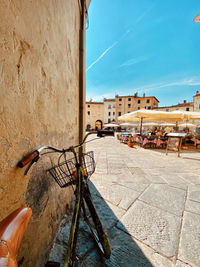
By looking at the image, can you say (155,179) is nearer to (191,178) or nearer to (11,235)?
(191,178)

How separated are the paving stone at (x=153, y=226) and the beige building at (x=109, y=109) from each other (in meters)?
35.0

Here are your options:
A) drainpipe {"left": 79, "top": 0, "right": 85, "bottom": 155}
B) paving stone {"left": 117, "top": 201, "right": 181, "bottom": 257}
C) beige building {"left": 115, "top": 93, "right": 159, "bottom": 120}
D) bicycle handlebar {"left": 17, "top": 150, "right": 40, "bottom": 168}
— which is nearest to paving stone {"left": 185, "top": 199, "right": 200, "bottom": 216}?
paving stone {"left": 117, "top": 201, "right": 181, "bottom": 257}

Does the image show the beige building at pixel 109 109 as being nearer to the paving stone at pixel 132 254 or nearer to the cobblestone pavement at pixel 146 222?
the cobblestone pavement at pixel 146 222

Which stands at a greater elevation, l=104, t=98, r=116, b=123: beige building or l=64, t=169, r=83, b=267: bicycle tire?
l=104, t=98, r=116, b=123: beige building

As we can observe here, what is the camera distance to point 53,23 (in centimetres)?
129

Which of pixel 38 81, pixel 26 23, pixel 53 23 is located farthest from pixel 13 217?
pixel 53 23

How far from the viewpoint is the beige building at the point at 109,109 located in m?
35.9

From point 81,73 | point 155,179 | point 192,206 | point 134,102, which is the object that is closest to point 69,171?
point 192,206

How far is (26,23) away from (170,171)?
168 inches

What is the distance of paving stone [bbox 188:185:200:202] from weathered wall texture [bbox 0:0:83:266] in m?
2.45

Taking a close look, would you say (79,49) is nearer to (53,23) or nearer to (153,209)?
(53,23)

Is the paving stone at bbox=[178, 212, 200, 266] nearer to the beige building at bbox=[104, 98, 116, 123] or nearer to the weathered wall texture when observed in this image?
the weathered wall texture

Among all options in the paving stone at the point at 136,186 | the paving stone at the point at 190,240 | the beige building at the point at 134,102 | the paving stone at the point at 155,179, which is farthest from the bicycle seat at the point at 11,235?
the beige building at the point at 134,102

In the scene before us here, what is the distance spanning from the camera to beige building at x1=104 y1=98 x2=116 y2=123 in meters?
35.9
